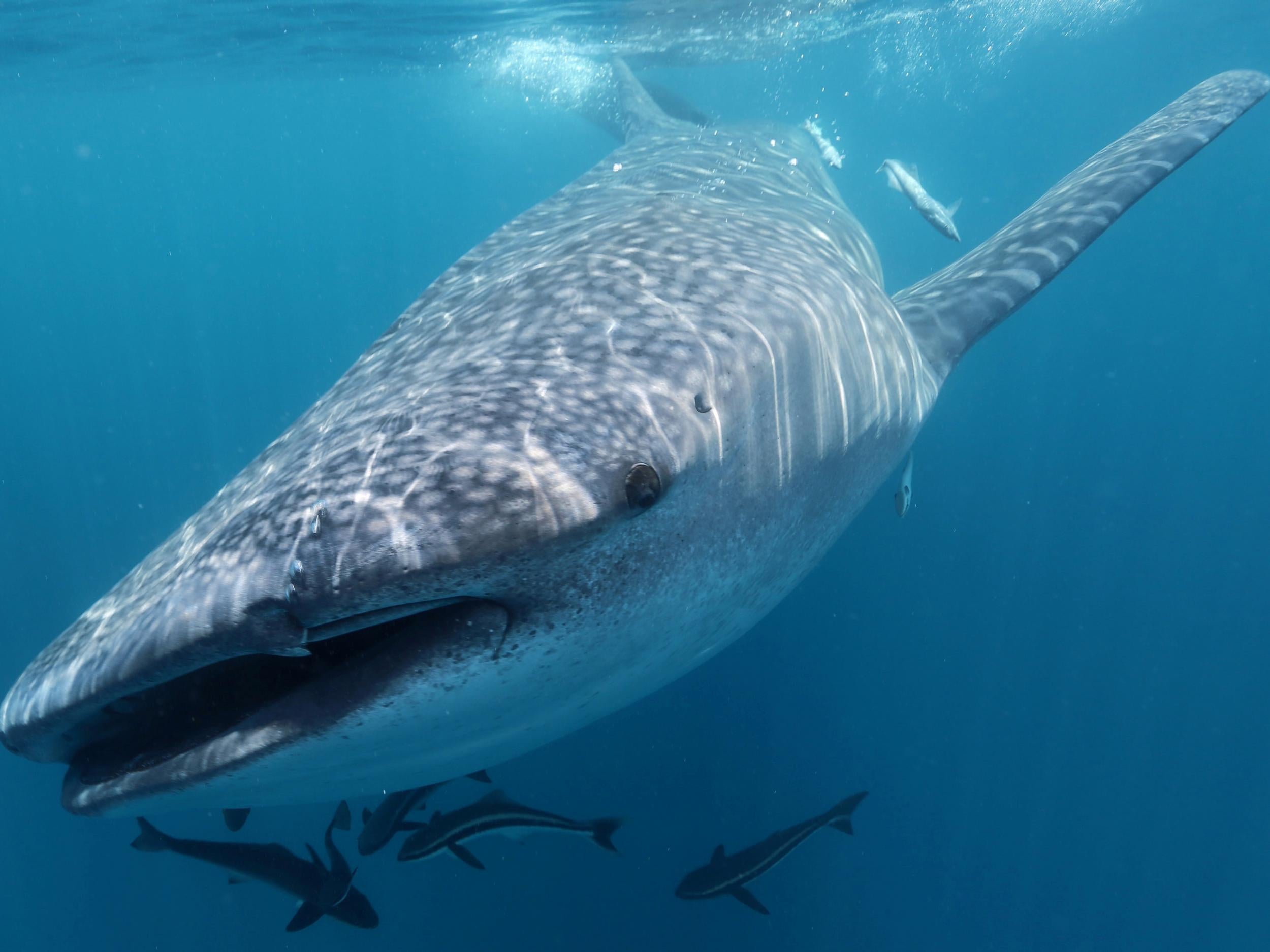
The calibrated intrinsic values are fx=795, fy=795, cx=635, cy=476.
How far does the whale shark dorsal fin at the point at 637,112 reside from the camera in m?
10.3

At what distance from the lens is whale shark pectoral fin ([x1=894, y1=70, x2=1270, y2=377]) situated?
4.86m

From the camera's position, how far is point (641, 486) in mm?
1873

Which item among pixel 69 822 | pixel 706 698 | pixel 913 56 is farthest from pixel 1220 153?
pixel 69 822

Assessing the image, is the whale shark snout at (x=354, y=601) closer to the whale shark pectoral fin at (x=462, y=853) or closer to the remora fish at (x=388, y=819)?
the remora fish at (x=388, y=819)

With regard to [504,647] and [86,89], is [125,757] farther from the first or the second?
[86,89]

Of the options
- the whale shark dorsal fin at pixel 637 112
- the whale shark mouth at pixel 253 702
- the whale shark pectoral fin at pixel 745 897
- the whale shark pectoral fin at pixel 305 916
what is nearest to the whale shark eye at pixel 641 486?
the whale shark mouth at pixel 253 702

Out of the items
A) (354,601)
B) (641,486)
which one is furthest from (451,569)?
(641,486)

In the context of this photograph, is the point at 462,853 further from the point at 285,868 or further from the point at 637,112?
the point at 637,112

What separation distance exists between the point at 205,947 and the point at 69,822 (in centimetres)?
508

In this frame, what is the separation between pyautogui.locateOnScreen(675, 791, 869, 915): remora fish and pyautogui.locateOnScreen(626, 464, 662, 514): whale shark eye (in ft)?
19.9

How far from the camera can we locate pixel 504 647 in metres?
1.86

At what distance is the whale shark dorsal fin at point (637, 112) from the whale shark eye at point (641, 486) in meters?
8.26

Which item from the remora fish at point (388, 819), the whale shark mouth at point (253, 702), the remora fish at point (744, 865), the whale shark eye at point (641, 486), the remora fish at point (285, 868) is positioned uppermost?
the whale shark eye at point (641, 486)

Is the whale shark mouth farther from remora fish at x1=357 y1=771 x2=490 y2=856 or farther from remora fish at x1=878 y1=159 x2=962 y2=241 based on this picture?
remora fish at x1=878 y1=159 x2=962 y2=241
